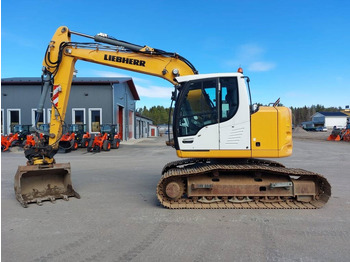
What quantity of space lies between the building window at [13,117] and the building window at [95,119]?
6.66m

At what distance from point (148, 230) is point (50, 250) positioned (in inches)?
58.4

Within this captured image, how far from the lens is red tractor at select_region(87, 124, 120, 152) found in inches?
724

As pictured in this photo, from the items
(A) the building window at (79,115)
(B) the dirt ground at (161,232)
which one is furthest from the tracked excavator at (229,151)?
(A) the building window at (79,115)

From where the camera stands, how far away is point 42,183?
6.47 meters

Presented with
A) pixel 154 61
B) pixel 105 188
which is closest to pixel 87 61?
pixel 154 61

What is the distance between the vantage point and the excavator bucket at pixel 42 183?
5996 mm

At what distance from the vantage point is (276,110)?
18.6ft

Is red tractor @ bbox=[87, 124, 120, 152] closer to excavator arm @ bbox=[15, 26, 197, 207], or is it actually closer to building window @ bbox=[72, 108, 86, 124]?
building window @ bbox=[72, 108, 86, 124]

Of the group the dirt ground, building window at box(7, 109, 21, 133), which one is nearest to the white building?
building window at box(7, 109, 21, 133)

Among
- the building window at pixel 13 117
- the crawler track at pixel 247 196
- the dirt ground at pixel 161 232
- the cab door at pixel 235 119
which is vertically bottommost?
the dirt ground at pixel 161 232

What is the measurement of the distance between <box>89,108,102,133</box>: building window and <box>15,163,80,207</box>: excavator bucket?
1844 cm

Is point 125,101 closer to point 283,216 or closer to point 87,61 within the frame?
point 87,61

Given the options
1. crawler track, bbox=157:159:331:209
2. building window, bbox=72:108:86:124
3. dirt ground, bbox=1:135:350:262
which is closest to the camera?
dirt ground, bbox=1:135:350:262

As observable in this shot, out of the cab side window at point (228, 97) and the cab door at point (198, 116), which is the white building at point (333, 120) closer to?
the cab side window at point (228, 97)
